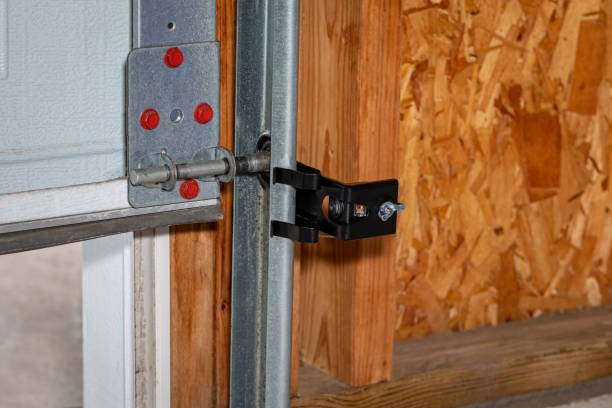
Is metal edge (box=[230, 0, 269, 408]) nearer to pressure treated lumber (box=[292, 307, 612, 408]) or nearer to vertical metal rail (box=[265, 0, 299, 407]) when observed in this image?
vertical metal rail (box=[265, 0, 299, 407])

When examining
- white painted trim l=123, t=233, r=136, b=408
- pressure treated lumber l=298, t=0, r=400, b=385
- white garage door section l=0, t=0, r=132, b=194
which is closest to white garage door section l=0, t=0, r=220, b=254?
white garage door section l=0, t=0, r=132, b=194

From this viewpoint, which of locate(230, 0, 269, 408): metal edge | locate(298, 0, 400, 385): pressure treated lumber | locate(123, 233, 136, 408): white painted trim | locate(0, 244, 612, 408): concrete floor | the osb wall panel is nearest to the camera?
locate(230, 0, 269, 408): metal edge

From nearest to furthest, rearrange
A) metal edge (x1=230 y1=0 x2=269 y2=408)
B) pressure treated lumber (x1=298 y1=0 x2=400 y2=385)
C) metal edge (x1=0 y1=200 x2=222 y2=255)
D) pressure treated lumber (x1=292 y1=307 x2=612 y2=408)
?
metal edge (x1=0 y1=200 x2=222 y2=255) < metal edge (x1=230 y1=0 x2=269 y2=408) < pressure treated lumber (x1=298 y1=0 x2=400 y2=385) < pressure treated lumber (x1=292 y1=307 x2=612 y2=408)

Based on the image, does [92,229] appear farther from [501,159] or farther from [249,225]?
[501,159]

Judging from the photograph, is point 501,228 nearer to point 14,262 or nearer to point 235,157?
point 235,157

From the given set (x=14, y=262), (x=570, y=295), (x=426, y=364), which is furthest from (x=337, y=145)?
(x=14, y=262)

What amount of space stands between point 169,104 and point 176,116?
0.05 ft

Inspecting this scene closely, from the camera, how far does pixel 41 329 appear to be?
3057mm

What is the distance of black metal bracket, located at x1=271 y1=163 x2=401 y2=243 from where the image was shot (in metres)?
1.11

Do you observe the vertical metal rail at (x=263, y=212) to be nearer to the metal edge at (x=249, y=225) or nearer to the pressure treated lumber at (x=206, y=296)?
the metal edge at (x=249, y=225)

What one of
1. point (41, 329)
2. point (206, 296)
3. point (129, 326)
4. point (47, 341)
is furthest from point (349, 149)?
point (41, 329)

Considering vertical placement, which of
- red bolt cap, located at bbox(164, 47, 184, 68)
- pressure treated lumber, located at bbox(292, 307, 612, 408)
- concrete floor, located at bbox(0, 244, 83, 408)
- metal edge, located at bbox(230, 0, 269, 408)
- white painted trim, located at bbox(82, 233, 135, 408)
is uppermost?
red bolt cap, located at bbox(164, 47, 184, 68)

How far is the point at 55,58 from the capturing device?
110cm

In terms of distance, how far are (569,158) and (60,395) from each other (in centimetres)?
141
